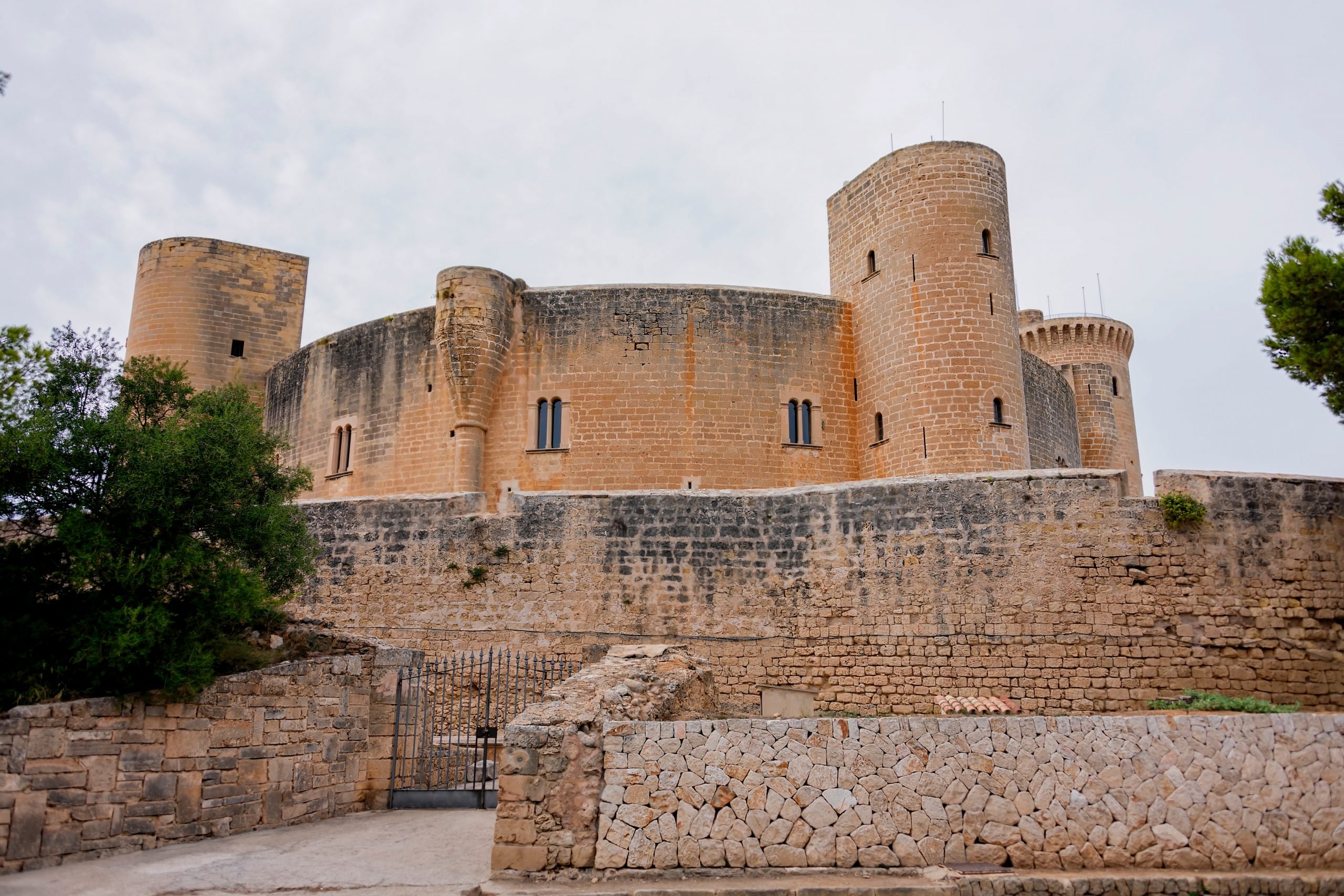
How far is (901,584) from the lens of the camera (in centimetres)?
1416

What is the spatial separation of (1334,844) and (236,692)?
31.9 ft

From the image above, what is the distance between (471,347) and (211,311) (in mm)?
10616

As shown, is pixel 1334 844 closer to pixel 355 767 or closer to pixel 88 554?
pixel 355 767

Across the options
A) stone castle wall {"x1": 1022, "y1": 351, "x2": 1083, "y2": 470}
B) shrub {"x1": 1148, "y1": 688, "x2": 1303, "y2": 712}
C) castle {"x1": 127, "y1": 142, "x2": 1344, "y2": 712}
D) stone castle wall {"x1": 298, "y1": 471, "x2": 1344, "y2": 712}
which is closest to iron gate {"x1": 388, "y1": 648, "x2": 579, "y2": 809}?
castle {"x1": 127, "y1": 142, "x2": 1344, "y2": 712}

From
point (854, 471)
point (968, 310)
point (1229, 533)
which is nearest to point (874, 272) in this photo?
point (968, 310)

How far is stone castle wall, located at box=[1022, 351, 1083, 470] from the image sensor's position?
25.1 meters

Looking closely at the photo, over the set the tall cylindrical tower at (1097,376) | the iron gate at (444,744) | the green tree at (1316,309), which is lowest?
the iron gate at (444,744)

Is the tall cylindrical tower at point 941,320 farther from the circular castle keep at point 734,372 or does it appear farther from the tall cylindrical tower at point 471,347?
the tall cylindrical tower at point 471,347

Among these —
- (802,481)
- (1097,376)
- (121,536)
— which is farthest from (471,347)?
(1097,376)

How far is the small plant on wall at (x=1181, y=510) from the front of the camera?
43.8ft

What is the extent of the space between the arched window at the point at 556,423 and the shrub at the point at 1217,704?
1355 centimetres

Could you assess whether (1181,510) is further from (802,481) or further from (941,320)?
(802,481)

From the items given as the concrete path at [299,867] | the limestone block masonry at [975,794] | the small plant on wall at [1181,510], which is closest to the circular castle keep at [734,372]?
the small plant on wall at [1181,510]

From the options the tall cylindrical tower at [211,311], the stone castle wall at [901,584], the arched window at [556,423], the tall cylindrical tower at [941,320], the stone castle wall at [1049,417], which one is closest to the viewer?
the stone castle wall at [901,584]
